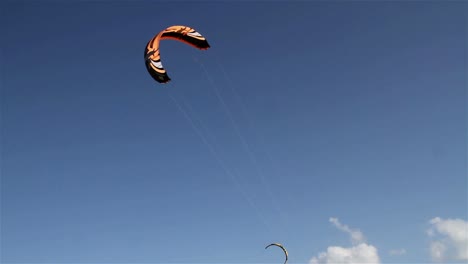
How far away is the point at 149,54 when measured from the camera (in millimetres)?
35469

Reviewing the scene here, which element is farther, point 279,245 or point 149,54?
point 279,245

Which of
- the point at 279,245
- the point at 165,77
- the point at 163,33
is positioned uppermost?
the point at 163,33

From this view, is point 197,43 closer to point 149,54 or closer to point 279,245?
point 149,54

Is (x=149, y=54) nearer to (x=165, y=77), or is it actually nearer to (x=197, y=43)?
(x=165, y=77)

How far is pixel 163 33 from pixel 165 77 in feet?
14.5

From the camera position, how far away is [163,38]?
37781mm

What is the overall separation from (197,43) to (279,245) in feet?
58.0

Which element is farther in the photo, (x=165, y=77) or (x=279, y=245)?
→ (x=279, y=245)

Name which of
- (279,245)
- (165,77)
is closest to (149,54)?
(165,77)

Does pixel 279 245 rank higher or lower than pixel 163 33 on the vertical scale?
lower

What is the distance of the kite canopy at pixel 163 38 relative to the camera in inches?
1375

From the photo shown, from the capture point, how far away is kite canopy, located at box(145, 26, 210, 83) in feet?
115

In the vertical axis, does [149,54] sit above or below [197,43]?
below

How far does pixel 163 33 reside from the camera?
37375mm
